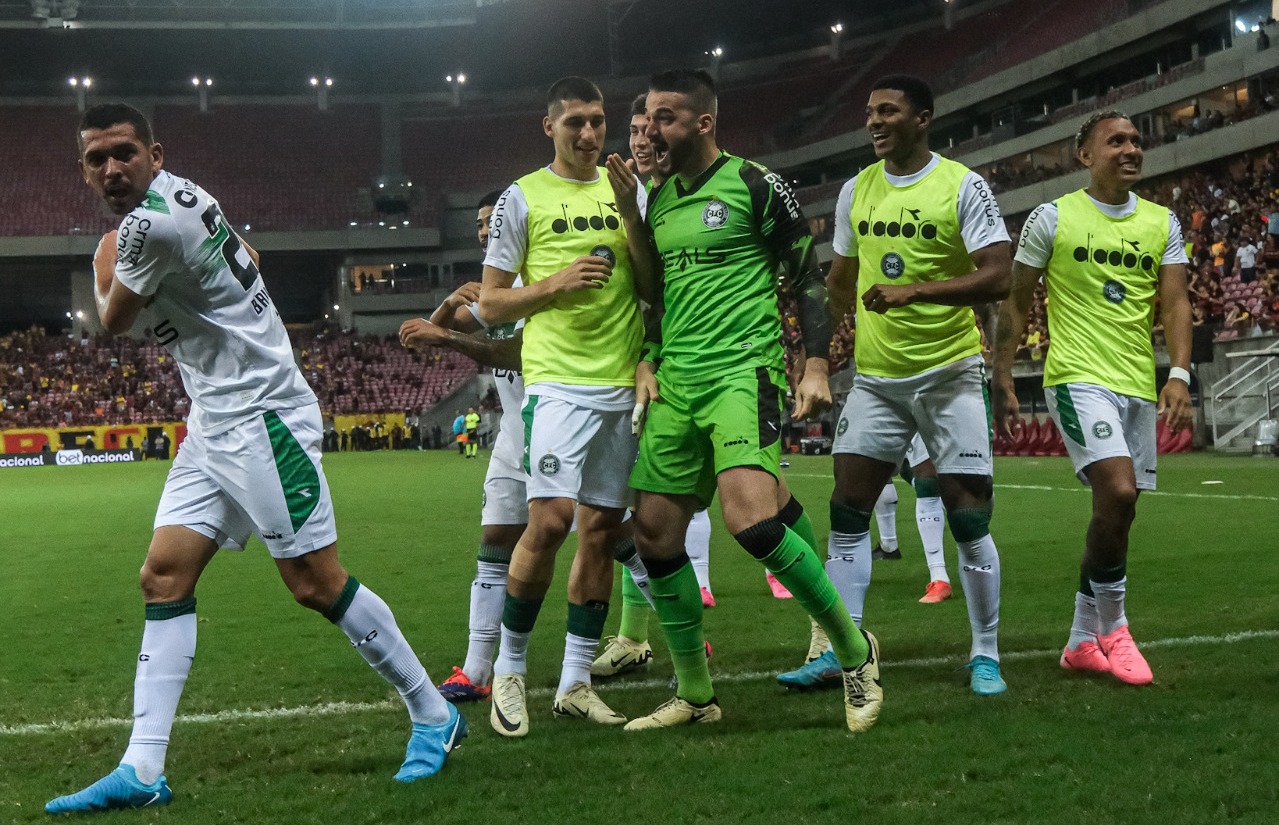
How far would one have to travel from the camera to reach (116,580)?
10008 millimetres

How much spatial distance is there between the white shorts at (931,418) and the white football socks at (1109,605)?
2.52 feet

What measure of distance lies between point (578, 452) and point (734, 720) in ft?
3.92

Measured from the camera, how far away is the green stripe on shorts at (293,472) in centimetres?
404

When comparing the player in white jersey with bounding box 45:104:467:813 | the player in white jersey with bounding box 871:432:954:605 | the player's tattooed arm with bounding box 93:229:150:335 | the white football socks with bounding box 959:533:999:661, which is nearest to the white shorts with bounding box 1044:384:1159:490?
the white football socks with bounding box 959:533:999:661

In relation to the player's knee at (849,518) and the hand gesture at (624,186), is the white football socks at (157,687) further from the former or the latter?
the player's knee at (849,518)

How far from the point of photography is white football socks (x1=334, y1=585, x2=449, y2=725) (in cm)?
414

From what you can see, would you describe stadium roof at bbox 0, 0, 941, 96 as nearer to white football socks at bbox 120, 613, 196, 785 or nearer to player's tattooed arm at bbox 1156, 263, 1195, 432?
player's tattooed arm at bbox 1156, 263, 1195, 432

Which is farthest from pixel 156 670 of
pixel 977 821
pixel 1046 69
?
pixel 1046 69

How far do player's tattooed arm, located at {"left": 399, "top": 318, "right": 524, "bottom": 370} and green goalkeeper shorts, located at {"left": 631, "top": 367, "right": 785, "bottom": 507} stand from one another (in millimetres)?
858

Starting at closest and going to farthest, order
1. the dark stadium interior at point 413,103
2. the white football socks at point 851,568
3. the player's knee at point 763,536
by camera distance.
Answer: the player's knee at point 763,536 < the white football socks at point 851,568 < the dark stadium interior at point 413,103

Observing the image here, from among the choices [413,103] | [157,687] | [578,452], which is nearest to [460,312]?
[578,452]

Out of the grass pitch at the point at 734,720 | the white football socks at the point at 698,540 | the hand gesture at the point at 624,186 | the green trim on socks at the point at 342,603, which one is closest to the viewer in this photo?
the grass pitch at the point at 734,720

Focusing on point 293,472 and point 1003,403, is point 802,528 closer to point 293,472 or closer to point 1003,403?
point 1003,403

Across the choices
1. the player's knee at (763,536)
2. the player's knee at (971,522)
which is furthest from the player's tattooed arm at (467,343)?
the player's knee at (971,522)
